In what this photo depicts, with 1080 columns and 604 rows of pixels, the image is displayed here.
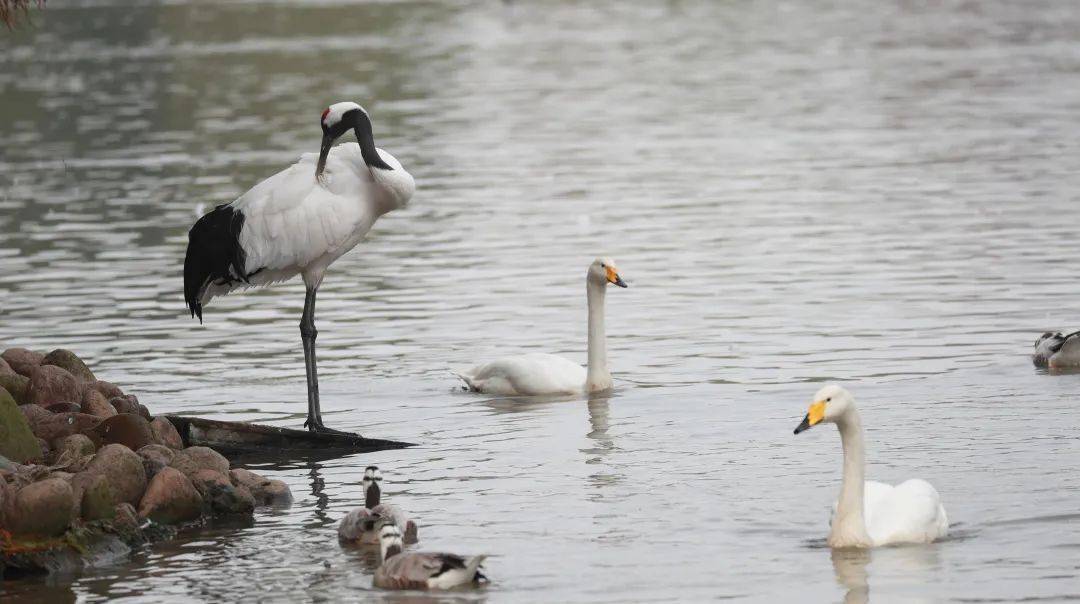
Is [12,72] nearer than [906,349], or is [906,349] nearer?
[906,349]

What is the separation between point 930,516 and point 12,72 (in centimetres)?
5002

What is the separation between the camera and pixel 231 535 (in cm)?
1225

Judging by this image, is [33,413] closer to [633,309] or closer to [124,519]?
[124,519]

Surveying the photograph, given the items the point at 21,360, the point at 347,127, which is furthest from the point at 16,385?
the point at 347,127

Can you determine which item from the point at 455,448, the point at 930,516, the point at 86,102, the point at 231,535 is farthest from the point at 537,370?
the point at 86,102

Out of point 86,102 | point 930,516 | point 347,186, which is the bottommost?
point 930,516

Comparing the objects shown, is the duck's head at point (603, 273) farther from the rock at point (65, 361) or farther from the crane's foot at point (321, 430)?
the rock at point (65, 361)

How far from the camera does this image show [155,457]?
42.2 feet

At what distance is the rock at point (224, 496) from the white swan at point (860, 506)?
362 centimetres

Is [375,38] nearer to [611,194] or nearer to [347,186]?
[611,194]

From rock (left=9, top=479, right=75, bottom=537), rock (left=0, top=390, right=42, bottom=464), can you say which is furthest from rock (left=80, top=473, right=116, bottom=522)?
rock (left=0, top=390, right=42, bottom=464)

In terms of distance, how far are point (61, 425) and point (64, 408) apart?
0.50 meters

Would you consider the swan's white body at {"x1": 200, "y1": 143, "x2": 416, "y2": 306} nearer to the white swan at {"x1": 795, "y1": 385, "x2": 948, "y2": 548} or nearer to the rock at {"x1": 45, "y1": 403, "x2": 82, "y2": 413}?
the rock at {"x1": 45, "y1": 403, "x2": 82, "y2": 413}

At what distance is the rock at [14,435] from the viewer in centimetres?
1274
